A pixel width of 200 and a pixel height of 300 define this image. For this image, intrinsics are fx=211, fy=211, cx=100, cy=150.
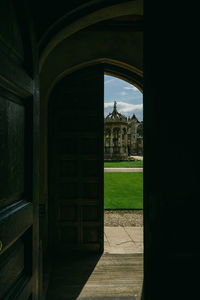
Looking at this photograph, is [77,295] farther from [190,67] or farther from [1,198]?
[190,67]

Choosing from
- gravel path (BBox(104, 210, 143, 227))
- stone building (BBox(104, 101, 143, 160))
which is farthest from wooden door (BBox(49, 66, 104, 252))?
stone building (BBox(104, 101, 143, 160))

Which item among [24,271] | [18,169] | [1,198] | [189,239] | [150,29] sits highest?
[150,29]

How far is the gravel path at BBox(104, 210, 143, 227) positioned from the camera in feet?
19.1

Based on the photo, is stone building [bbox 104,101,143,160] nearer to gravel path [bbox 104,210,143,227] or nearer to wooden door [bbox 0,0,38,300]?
gravel path [bbox 104,210,143,227]

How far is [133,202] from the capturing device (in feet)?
26.2

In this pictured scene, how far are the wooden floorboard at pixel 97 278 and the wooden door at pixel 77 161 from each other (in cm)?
39

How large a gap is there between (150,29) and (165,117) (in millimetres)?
463

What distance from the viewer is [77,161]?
168 inches

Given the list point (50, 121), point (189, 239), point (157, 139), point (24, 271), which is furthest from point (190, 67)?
point (50, 121)

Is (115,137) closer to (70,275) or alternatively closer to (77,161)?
(77,161)

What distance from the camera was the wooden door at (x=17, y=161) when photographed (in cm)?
111

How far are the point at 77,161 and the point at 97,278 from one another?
2060 millimetres

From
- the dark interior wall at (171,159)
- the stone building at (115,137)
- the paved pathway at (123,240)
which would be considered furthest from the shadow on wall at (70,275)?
the stone building at (115,137)

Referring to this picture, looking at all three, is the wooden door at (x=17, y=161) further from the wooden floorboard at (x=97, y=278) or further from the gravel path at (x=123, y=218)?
the gravel path at (x=123, y=218)
